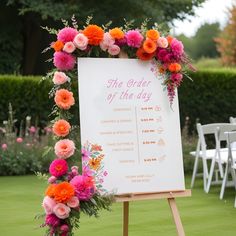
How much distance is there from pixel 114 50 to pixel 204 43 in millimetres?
61211

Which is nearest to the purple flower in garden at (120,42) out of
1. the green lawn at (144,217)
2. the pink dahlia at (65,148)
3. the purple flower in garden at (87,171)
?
the pink dahlia at (65,148)

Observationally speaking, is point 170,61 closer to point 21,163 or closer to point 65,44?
point 65,44

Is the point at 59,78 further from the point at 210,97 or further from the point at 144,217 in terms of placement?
the point at 210,97

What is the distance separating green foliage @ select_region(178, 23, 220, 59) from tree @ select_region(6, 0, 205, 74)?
148ft

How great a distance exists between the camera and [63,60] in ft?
19.9

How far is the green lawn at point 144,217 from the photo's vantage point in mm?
7793

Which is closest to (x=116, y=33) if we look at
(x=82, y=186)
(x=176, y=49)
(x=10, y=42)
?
(x=176, y=49)

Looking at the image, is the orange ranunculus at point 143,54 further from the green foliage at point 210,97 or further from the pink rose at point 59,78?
the green foliage at point 210,97

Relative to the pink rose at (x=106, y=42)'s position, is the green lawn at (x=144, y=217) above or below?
below

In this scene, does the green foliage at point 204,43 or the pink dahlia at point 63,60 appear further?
the green foliage at point 204,43

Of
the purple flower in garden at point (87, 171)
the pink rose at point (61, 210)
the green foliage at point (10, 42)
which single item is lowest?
the pink rose at point (61, 210)

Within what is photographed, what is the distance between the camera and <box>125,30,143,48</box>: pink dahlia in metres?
6.27

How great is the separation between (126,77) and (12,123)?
7.00m

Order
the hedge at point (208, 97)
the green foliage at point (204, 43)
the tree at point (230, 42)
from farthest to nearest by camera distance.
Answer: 1. the green foliage at point (204, 43)
2. the tree at point (230, 42)
3. the hedge at point (208, 97)
